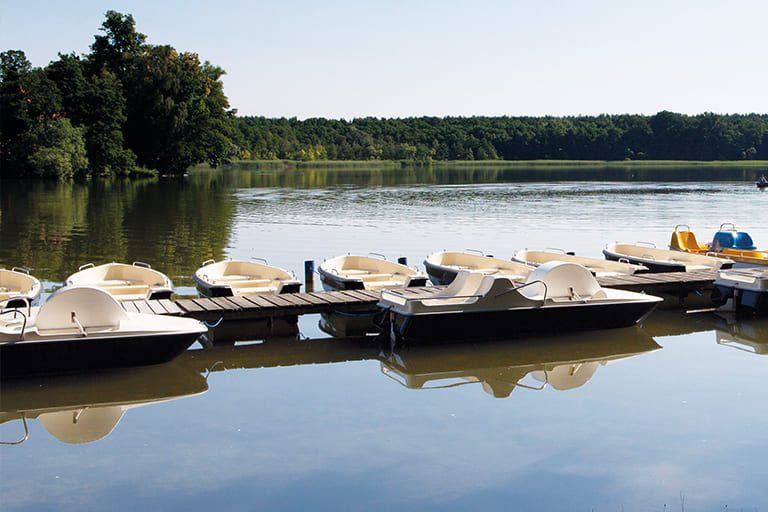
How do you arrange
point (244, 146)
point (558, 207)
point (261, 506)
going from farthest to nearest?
point (244, 146) → point (558, 207) → point (261, 506)

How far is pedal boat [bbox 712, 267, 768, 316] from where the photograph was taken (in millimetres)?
12898

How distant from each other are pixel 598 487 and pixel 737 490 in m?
1.10

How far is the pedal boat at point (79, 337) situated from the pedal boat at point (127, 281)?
264 cm

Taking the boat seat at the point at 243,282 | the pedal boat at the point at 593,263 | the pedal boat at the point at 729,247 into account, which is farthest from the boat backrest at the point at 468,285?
the pedal boat at the point at 729,247

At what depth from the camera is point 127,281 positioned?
1320 centimetres

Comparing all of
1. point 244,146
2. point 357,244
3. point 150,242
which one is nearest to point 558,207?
point 357,244

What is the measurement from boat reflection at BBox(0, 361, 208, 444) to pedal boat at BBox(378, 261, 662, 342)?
9.82 ft

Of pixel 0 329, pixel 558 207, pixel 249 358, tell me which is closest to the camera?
pixel 0 329

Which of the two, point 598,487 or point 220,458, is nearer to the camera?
point 598,487

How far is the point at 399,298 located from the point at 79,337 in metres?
4.28

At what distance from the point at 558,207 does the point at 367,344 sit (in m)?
29.8

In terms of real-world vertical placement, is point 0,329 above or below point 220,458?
above

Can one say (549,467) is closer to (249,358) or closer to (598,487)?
(598,487)

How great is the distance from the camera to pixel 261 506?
5828 mm
